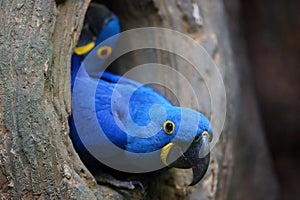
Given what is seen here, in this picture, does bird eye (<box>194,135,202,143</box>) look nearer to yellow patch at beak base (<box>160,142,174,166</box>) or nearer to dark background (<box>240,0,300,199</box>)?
yellow patch at beak base (<box>160,142,174,166</box>)

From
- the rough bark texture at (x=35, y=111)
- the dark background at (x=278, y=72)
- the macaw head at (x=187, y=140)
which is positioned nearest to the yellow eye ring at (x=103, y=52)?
the rough bark texture at (x=35, y=111)

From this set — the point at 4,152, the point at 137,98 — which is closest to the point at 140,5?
the point at 137,98

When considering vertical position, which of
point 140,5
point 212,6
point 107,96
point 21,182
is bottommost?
point 21,182

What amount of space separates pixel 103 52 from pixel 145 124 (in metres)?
0.84

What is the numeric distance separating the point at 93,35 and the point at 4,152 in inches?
48.6

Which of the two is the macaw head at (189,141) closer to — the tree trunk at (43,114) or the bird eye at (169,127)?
the bird eye at (169,127)

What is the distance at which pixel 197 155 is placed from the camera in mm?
2080

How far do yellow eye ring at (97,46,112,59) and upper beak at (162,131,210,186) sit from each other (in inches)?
37.3

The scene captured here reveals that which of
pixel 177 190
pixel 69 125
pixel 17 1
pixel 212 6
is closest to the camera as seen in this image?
pixel 17 1

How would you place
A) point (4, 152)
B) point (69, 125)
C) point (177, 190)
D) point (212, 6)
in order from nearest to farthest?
point (4, 152) → point (69, 125) → point (177, 190) → point (212, 6)

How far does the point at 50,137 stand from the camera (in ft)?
6.45

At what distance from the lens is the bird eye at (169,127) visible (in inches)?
83.0

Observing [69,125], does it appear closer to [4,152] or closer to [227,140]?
[4,152]

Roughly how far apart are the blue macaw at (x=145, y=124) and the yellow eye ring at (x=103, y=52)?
0.39 metres
